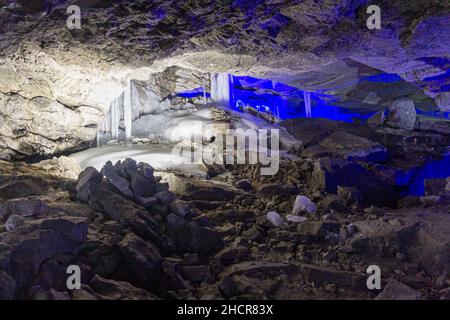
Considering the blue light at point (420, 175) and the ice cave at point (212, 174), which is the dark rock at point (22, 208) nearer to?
the ice cave at point (212, 174)

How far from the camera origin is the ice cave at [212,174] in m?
3.29

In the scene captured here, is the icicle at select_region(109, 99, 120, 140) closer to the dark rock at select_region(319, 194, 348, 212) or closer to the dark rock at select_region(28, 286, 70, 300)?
the dark rock at select_region(319, 194, 348, 212)

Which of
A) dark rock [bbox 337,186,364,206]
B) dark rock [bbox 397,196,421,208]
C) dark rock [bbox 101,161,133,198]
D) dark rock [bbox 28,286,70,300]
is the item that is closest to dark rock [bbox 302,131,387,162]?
dark rock [bbox 397,196,421,208]

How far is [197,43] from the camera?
5.98m

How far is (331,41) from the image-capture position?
5.84m

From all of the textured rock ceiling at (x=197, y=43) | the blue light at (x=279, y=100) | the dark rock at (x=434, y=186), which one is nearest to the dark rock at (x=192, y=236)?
the textured rock ceiling at (x=197, y=43)

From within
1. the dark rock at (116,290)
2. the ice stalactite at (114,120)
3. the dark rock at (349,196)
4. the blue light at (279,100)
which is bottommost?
the dark rock at (116,290)

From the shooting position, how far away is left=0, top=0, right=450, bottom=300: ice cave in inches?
130

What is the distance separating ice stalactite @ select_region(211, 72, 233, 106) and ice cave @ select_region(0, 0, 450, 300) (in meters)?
3.16

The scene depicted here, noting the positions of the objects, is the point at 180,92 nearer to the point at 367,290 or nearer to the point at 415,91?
the point at 415,91

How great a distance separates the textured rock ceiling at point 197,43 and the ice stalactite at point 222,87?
16.1 feet

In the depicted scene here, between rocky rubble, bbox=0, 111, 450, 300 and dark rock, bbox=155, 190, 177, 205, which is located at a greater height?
dark rock, bbox=155, 190, 177, 205

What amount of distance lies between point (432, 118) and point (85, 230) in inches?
554
